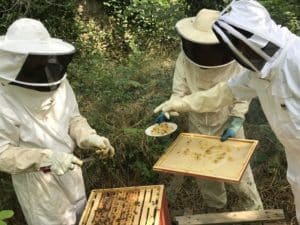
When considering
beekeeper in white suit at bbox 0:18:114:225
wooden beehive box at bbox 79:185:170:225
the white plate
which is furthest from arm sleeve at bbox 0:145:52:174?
the white plate

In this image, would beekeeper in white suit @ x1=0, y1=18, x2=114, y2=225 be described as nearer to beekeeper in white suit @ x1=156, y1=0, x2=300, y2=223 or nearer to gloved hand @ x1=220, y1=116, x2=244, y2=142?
gloved hand @ x1=220, y1=116, x2=244, y2=142

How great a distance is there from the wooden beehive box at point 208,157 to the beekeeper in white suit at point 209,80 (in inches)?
5.1

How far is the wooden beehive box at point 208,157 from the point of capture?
3686 millimetres

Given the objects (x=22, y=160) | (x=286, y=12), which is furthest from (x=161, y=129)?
(x=286, y=12)

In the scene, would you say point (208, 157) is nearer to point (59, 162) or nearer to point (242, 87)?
point (242, 87)

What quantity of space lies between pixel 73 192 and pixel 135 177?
1.69 m

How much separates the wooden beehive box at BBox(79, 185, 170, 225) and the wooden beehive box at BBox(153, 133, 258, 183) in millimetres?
279

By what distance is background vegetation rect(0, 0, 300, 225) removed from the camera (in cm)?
524

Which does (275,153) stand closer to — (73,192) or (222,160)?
(222,160)

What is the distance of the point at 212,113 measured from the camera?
14.0 feet

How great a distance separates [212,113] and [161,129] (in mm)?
527

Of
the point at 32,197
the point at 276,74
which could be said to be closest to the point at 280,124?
the point at 276,74

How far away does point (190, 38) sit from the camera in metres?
3.89

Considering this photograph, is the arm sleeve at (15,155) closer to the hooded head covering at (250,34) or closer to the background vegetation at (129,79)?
the hooded head covering at (250,34)
